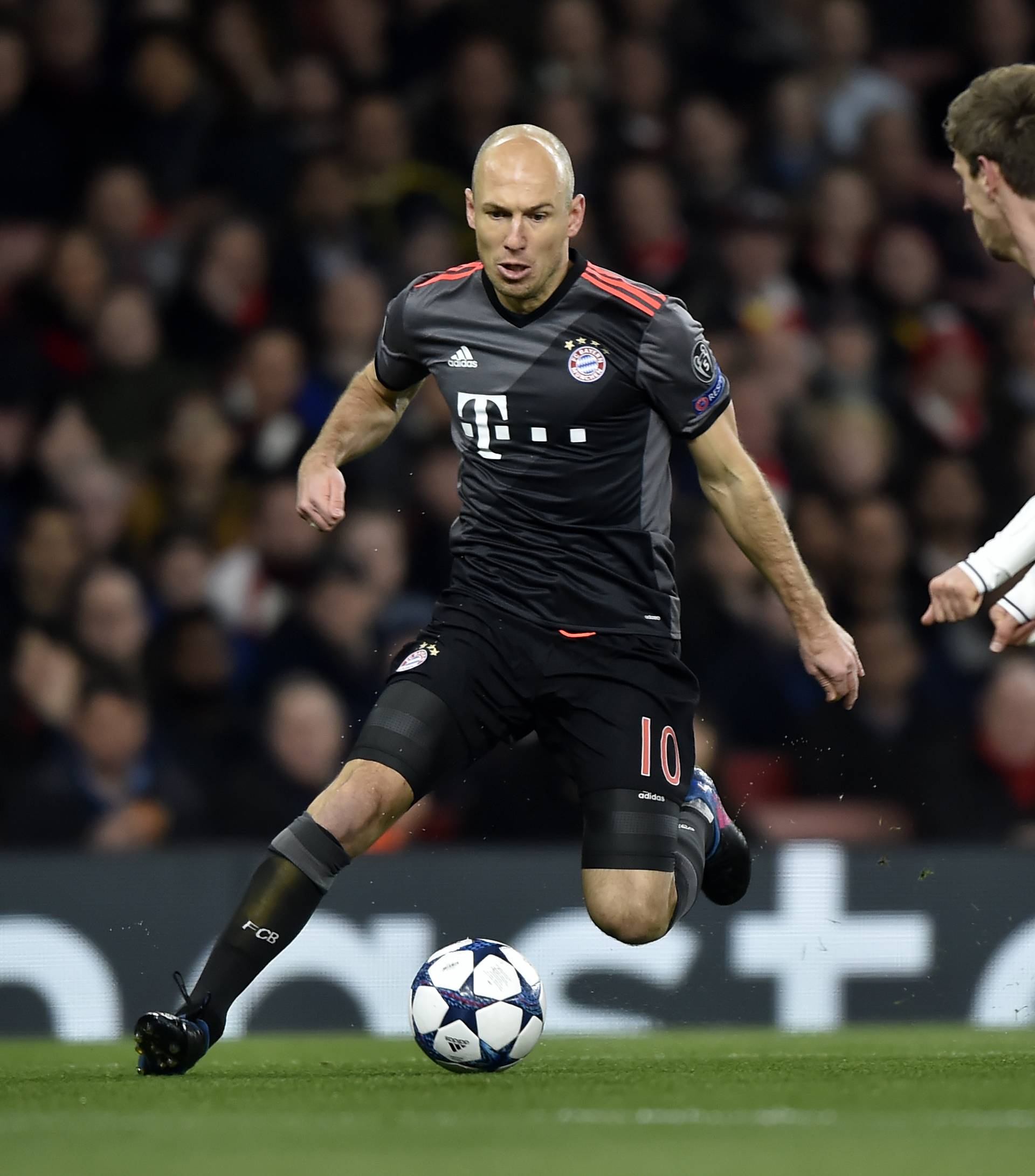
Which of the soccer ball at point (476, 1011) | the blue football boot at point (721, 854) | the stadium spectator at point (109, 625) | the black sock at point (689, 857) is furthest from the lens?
the stadium spectator at point (109, 625)

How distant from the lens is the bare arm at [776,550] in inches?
211

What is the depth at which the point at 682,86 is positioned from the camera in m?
10.3

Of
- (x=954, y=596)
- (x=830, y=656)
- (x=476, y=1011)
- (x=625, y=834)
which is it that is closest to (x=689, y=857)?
(x=625, y=834)

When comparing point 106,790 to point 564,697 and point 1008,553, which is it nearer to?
point 564,697

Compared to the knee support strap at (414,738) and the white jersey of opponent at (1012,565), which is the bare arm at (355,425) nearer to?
the knee support strap at (414,738)

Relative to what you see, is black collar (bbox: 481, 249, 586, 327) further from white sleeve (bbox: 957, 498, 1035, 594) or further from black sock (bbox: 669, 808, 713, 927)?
black sock (bbox: 669, 808, 713, 927)

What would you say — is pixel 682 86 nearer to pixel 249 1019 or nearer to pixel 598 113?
pixel 598 113

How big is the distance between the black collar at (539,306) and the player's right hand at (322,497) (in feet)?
1.91

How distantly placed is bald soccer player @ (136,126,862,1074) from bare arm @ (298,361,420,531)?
1 centimetres

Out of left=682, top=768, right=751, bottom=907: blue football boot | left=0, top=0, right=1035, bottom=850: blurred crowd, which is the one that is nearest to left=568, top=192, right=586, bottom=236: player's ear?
left=682, top=768, right=751, bottom=907: blue football boot

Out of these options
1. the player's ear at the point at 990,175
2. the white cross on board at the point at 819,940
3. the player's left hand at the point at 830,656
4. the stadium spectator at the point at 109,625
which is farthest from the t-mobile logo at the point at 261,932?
the stadium spectator at the point at 109,625

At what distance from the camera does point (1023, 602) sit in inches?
188

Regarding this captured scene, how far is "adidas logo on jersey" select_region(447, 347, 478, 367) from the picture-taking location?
5477 millimetres

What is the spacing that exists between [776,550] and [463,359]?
929mm
